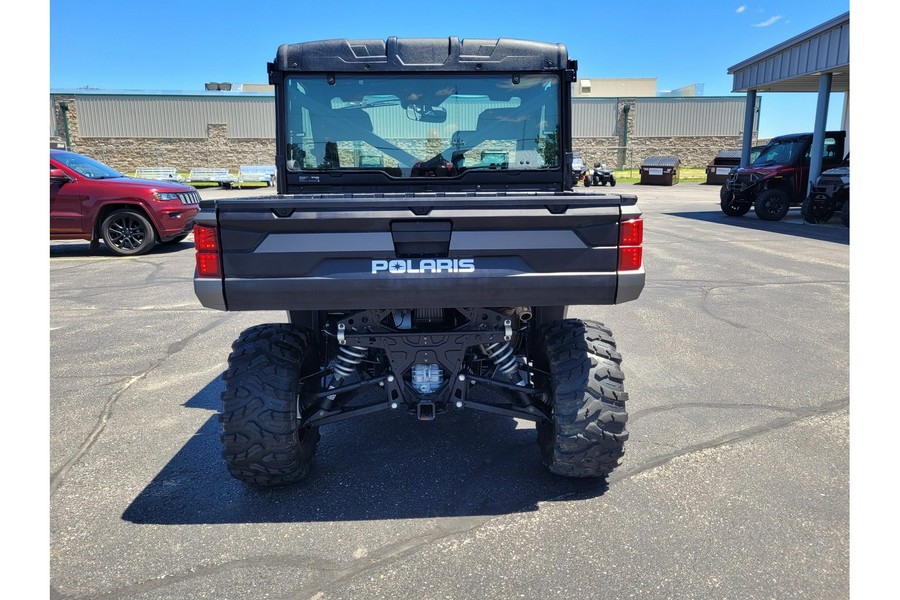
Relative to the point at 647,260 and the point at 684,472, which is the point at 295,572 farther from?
the point at 647,260

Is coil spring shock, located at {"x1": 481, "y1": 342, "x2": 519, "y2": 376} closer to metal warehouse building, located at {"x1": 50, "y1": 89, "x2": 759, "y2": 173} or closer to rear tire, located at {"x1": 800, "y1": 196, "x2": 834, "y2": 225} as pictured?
rear tire, located at {"x1": 800, "y1": 196, "x2": 834, "y2": 225}

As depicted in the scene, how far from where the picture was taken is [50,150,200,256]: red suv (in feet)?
32.4

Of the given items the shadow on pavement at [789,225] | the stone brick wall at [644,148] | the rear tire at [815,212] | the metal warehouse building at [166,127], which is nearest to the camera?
the shadow on pavement at [789,225]

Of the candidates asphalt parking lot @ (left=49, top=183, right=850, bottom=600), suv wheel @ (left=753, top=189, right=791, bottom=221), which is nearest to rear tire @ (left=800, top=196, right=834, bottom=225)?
suv wheel @ (left=753, top=189, right=791, bottom=221)

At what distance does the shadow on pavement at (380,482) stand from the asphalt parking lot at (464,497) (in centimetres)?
1

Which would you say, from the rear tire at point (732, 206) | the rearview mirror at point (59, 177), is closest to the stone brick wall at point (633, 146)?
the rear tire at point (732, 206)

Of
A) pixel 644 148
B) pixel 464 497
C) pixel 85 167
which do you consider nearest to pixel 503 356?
pixel 464 497

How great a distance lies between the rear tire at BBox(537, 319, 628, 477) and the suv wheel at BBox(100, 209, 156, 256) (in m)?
9.60

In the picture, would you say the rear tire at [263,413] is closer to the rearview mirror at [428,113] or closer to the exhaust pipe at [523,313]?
the exhaust pipe at [523,313]

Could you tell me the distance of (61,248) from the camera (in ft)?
38.0

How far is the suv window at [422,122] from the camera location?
3.67 meters

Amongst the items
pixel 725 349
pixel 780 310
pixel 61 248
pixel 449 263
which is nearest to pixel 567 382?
pixel 449 263

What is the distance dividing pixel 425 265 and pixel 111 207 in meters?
9.73

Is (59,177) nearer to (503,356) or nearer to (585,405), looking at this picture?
(503,356)
